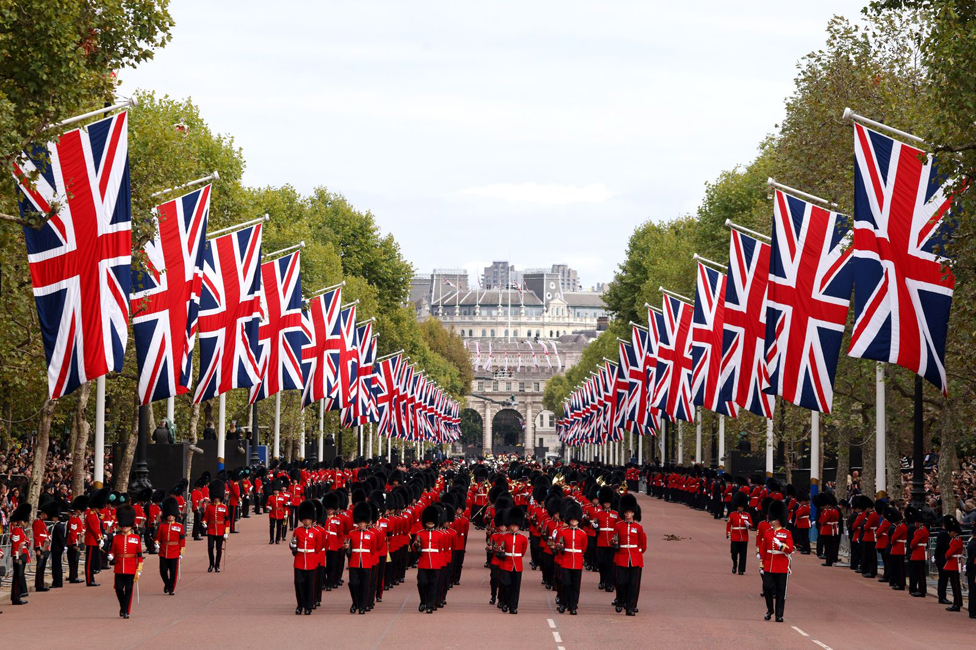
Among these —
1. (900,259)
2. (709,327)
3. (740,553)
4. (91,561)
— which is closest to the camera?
(900,259)

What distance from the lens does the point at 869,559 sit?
27.9m

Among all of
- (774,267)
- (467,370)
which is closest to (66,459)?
(774,267)

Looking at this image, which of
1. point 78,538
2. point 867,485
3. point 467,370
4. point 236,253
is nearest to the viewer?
point 78,538

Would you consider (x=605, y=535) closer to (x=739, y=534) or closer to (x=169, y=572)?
(x=739, y=534)

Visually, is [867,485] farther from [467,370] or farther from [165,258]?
[467,370]

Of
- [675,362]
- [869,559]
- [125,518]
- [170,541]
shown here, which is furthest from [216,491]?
[675,362]

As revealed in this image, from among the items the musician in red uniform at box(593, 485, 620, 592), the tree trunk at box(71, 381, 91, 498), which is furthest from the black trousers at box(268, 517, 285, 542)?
the musician in red uniform at box(593, 485, 620, 592)

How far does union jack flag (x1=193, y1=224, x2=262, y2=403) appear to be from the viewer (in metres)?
30.8

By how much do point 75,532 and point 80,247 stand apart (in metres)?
6.07

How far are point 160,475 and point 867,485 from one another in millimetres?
19261

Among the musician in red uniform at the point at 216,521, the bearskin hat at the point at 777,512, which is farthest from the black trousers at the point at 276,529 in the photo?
the bearskin hat at the point at 777,512

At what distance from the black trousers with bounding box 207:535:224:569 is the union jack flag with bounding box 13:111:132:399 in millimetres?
7032

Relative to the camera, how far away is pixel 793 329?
2648 cm

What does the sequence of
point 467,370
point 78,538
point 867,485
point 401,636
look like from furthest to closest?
1. point 467,370
2. point 867,485
3. point 78,538
4. point 401,636
